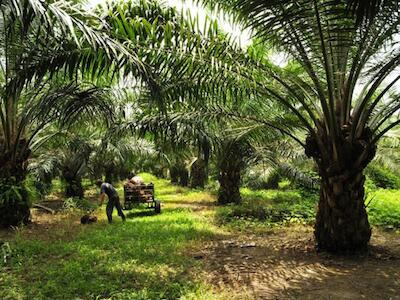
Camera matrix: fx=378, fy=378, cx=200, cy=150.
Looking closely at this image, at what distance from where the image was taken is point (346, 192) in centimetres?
591

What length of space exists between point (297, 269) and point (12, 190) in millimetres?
6050

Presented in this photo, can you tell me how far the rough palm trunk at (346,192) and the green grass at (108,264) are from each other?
224 cm

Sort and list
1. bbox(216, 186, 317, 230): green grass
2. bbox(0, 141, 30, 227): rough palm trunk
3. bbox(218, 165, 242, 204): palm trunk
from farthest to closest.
A: bbox(218, 165, 242, 204): palm trunk < bbox(216, 186, 317, 230): green grass < bbox(0, 141, 30, 227): rough palm trunk

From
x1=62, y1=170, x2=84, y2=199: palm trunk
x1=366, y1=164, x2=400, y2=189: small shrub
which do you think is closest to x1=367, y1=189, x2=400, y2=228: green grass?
x1=366, y1=164, x2=400, y2=189: small shrub

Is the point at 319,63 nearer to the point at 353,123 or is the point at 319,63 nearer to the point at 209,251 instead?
the point at 353,123

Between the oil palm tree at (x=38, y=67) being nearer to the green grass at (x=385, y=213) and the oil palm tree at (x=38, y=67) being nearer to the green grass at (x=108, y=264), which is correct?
the green grass at (x=108, y=264)

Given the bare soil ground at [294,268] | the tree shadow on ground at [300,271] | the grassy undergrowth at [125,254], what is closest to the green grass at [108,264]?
the grassy undergrowth at [125,254]

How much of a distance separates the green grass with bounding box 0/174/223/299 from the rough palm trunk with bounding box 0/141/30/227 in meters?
0.61

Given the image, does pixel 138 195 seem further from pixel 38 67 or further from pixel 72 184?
pixel 38 67

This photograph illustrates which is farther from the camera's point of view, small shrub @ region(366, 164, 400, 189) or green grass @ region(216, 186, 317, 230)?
small shrub @ region(366, 164, 400, 189)

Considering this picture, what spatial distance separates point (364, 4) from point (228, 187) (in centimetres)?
1048

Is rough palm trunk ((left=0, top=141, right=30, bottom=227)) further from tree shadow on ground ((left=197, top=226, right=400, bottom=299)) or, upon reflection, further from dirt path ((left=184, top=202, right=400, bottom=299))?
tree shadow on ground ((left=197, top=226, right=400, bottom=299))

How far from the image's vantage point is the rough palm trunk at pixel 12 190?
809 cm

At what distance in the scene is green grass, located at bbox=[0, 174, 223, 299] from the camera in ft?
14.9
